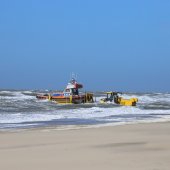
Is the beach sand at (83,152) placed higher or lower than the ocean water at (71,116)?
lower

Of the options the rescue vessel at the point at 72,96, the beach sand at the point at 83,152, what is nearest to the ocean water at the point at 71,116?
the beach sand at the point at 83,152

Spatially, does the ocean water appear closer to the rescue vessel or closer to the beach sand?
the beach sand

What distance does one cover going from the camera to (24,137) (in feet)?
36.3

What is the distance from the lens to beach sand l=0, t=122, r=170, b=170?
673 centimetres

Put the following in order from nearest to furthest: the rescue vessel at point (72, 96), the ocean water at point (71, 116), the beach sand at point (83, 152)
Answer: the beach sand at point (83, 152), the ocean water at point (71, 116), the rescue vessel at point (72, 96)

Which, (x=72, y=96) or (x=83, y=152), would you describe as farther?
(x=72, y=96)

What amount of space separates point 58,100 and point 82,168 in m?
36.4

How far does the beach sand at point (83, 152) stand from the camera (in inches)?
265

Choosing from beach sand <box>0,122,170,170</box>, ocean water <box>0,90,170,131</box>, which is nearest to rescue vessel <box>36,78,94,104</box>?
ocean water <box>0,90,170,131</box>

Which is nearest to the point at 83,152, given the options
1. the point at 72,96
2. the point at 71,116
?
the point at 71,116

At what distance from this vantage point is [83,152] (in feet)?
26.8

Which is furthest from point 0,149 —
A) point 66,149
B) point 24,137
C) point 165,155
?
point 165,155

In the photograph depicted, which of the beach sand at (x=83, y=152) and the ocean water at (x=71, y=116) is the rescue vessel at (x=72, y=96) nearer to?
the ocean water at (x=71, y=116)

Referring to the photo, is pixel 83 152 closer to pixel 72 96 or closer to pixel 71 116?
pixel 71 116
